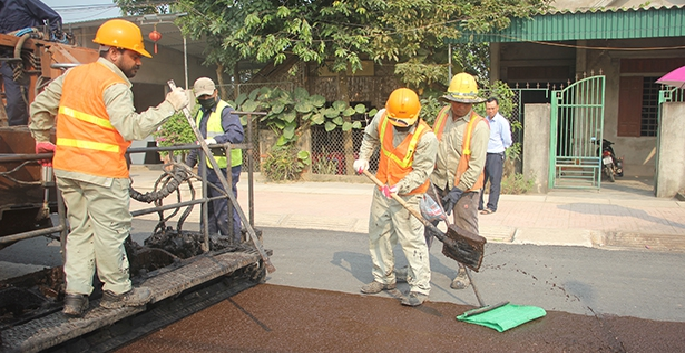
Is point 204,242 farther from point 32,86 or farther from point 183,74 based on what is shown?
point 183,74

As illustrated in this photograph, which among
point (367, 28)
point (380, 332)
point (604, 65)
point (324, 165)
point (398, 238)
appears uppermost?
point (367, 28)

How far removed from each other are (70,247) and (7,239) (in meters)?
0.35

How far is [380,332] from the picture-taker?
4.06 m

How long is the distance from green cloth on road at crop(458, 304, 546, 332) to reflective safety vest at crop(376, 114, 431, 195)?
3.57 ft

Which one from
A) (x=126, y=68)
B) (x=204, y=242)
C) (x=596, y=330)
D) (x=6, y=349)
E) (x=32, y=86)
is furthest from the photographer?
(x=32, y=86)

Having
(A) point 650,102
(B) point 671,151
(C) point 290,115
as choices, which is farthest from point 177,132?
(A) point 650,102

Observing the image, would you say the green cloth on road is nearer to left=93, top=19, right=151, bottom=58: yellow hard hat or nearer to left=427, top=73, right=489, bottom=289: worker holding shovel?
left=427, top=73, right=489, bottom=289: worker holding shovel

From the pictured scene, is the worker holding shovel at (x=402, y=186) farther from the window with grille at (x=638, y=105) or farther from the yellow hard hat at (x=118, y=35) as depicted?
the window with grille at (x=638, y=105)

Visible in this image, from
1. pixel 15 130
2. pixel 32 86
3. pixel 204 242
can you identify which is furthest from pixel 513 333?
pixel 32 86

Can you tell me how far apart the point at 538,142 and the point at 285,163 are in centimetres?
514

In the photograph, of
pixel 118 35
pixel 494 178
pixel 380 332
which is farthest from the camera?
pixel 494 178

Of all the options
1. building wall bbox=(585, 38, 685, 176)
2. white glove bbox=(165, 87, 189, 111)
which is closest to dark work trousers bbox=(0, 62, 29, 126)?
white glove bbox=(165, 87, 189, 111)

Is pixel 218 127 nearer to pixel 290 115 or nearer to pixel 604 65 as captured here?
pixel 290 115

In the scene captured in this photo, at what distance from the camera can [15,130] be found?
457 centimetres
